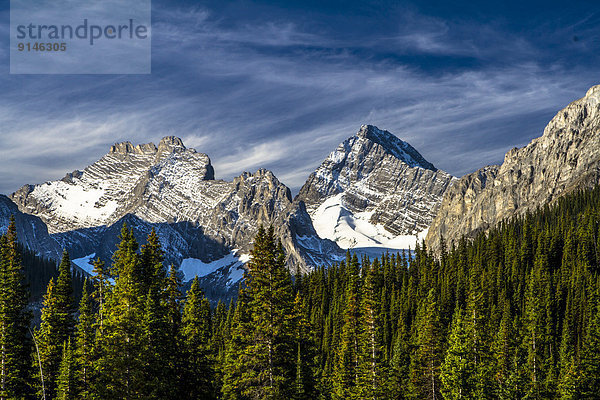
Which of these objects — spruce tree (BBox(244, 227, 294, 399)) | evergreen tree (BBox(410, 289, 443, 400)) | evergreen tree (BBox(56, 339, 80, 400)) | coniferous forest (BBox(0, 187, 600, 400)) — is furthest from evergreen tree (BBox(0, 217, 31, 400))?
evergreen tree (BBox(410, 289, 443, 400))

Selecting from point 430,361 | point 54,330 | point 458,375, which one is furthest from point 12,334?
point 430,361

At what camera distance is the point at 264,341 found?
39781 mm

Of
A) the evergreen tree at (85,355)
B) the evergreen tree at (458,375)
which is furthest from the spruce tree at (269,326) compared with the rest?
the evergreen tree at (458,375)

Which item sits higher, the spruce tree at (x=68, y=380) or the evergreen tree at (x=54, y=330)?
the evergreen tree at (x=54, y=330)

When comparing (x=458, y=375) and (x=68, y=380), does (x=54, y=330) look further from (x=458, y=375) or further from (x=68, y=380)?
(x=458, y=375)

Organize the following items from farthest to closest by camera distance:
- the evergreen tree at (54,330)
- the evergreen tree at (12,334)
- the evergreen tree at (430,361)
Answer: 1. the evergreen tree at (430,361)
2. the evergreen tree at (54,330)
3. the evergreen tree at (12,334)

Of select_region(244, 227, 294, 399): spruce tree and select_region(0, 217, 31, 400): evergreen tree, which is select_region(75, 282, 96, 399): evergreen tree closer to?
select_region(0, 217, 31, 400): evergreen tree

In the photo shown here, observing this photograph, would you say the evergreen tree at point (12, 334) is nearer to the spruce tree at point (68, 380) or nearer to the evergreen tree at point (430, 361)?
the spruce tree at point (68, 380)

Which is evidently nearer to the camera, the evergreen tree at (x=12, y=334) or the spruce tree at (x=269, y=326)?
the spruce tree at (x=269, y=326)

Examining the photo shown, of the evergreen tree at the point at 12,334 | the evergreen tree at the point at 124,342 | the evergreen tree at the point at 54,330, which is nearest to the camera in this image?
the evergreen tree at the point at 124,342

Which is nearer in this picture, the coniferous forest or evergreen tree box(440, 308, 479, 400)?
the coniferous forest

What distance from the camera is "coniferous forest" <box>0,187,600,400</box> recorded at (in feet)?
129

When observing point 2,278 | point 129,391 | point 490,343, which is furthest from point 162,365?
point 490,343

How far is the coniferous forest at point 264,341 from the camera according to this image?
39.4m
